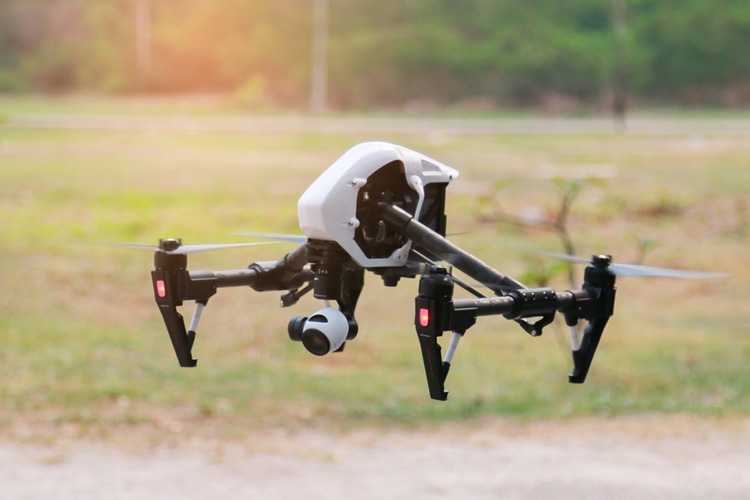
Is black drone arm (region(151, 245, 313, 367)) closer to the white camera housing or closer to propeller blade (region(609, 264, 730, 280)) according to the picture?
the white camera housing

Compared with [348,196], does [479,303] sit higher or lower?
lower

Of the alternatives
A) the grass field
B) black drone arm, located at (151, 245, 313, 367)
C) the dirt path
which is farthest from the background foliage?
black drone arm, located at (151, 245, 313, 367)

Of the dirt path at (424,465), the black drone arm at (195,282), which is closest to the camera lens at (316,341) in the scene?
the black drone arm at (195,282)

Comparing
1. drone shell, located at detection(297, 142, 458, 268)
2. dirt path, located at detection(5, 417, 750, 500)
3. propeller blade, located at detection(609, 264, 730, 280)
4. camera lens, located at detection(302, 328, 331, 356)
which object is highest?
drone shell, located at detection(297, 142, 458, 268)

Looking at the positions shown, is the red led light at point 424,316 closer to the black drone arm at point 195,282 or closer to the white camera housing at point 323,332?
the white camera housing at point 323,332

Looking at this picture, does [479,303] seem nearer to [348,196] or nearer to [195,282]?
[348,196]

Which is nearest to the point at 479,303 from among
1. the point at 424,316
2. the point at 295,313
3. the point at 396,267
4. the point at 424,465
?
the point at 424,316
